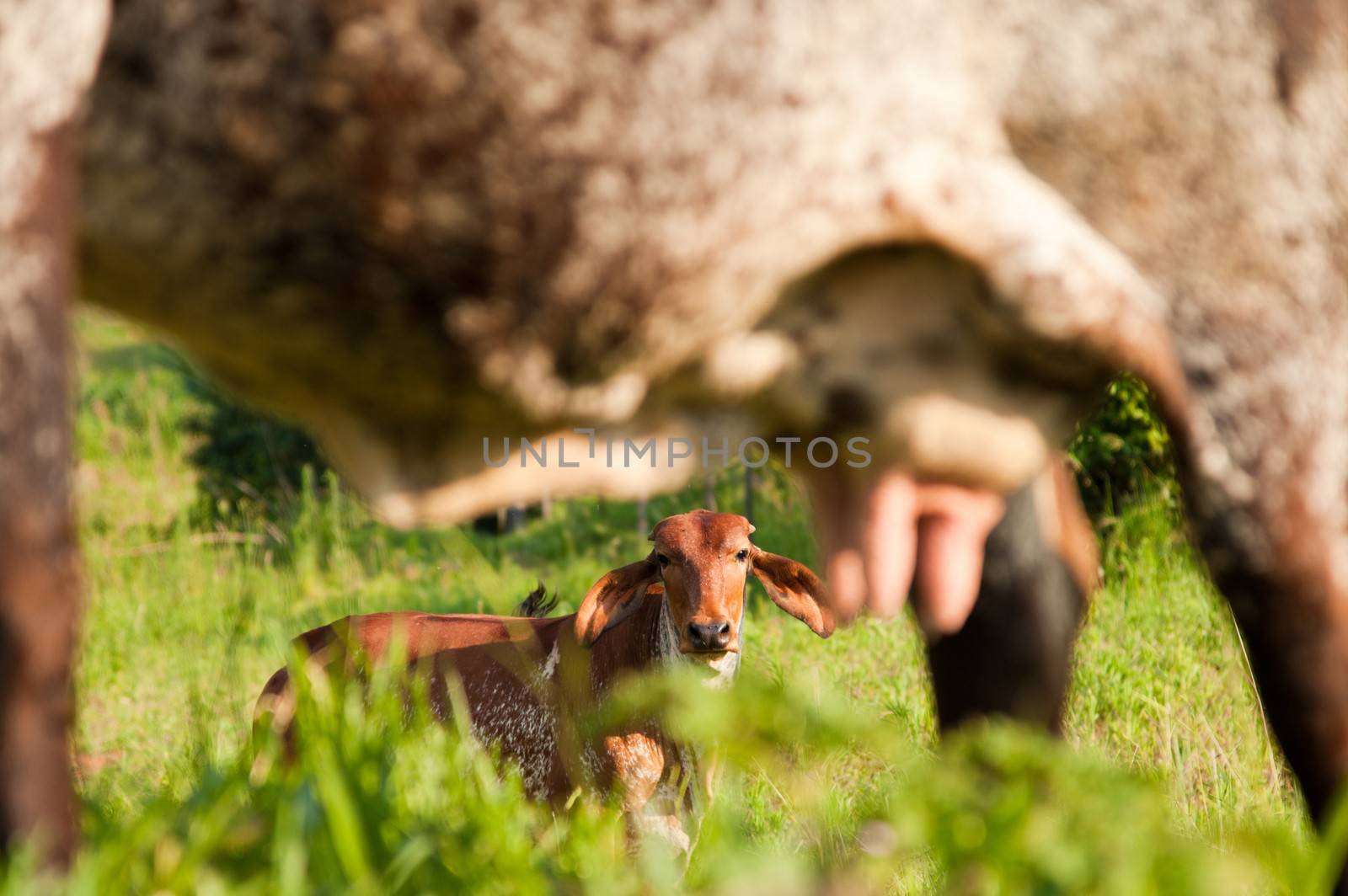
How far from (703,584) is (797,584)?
1.27ft

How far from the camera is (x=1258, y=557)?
1.99 m

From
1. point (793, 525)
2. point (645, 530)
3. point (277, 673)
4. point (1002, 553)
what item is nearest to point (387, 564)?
point (645, 530)

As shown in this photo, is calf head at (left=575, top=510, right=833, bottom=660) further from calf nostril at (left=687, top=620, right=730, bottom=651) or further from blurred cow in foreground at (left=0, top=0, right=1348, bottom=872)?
blurred cow in foreground at (left=0, top=0, right=1348, bottom=872)

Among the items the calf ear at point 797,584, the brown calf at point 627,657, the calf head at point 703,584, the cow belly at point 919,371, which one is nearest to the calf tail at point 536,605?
the brown calf at point 627,657

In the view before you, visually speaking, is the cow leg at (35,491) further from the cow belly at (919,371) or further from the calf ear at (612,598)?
the calf ear at (612,598)

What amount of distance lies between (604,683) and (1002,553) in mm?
2667

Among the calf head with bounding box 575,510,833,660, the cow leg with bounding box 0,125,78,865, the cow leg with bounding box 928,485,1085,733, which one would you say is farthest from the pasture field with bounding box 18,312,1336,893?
the calf head with bounding box 575,510,833,660

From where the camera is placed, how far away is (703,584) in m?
4.49

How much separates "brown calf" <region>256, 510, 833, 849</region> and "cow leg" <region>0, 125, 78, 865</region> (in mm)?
2679

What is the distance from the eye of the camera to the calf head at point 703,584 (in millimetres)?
4453

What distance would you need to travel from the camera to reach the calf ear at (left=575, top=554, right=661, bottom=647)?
464 centimetres

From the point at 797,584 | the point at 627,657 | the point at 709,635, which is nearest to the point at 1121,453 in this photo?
the point at 797,584

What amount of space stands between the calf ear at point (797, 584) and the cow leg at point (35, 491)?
129 inches

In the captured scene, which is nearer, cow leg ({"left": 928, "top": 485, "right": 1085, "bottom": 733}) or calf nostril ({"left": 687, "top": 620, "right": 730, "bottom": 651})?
cow leg ({"left": 928, "top": 485, "right": 1085, "bottom": 733})
